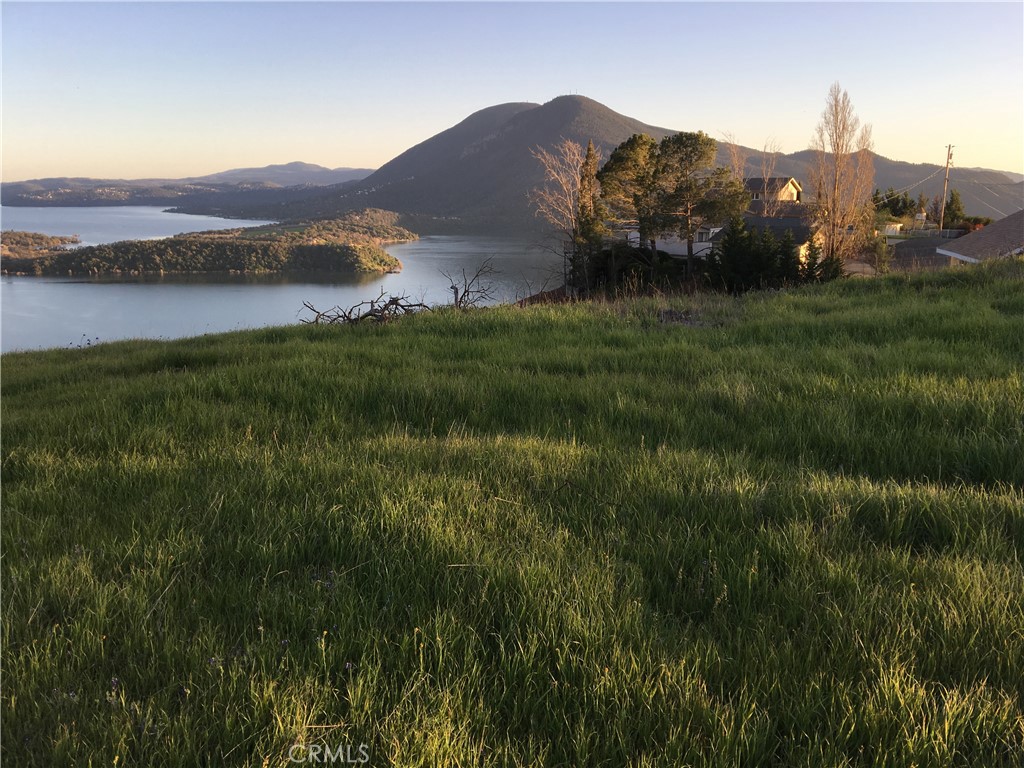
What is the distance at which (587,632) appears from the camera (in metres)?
1.49

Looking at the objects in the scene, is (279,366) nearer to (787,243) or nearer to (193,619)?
(193,619)

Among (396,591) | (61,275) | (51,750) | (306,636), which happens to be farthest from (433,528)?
(61,275)

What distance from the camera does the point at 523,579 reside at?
1704 mm

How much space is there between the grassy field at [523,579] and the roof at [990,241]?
30.3m

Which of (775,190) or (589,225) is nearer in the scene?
(589,225)

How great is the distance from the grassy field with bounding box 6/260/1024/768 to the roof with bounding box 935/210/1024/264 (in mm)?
30256

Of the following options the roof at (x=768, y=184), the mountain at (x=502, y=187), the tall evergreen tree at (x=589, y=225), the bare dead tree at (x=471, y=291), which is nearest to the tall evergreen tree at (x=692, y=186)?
the tall evergreen tree at (x=589, y=225)

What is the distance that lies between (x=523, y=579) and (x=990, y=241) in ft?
120

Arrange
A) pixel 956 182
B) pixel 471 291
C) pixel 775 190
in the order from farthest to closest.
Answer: pixel 956 182 < pixel 775 190 < pixel 471 291

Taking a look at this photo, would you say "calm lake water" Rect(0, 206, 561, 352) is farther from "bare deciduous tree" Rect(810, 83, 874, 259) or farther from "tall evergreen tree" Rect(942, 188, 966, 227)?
"tall evergreen tree" Rect(942, 188, 966, 227)

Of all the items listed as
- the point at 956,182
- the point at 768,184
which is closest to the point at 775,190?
the point at 768,184

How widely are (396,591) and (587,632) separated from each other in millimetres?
582

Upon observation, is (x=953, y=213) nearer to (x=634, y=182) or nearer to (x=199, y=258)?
(x=634, y=182)

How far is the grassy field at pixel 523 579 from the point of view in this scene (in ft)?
4.03
